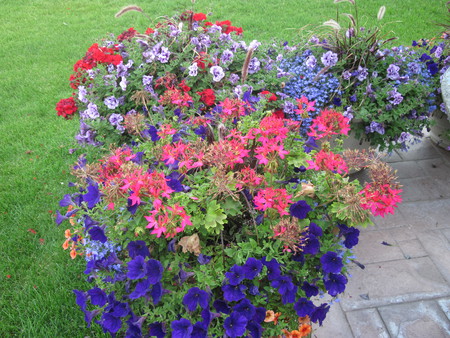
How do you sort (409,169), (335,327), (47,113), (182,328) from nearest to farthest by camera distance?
1. (182,328)
2. (335,327)
3. (409,169)
4. (47,113)

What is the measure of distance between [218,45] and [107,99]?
1023mm

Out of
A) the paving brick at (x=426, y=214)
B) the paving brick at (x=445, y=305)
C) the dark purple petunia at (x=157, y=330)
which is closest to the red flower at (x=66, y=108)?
the dark purple petunia at (x=157, y=330)

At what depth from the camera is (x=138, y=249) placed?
165cm

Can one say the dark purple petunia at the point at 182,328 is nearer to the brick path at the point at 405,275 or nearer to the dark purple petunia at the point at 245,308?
the dark purple petunia at the point at 245,308

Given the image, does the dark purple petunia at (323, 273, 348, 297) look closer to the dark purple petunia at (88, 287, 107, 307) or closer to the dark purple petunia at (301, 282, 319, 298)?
the dark purple petunia at (301, 282, 319, 298)

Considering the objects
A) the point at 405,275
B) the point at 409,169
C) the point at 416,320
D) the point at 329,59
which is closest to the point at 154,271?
the point at 416,320

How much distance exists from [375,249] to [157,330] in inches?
73.5

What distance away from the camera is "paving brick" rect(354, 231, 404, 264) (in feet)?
9.18

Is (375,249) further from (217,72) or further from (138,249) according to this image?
(138,249)

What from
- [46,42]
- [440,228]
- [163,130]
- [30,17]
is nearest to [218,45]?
[163,130]

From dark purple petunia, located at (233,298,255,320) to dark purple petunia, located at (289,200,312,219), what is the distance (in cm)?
41

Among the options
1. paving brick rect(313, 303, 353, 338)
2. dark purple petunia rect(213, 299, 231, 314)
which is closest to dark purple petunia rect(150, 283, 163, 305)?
dark purple petunia rect(213, 299, 231, 314)

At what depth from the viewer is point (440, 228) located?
3010mm

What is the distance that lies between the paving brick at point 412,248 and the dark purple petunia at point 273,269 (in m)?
1.63
